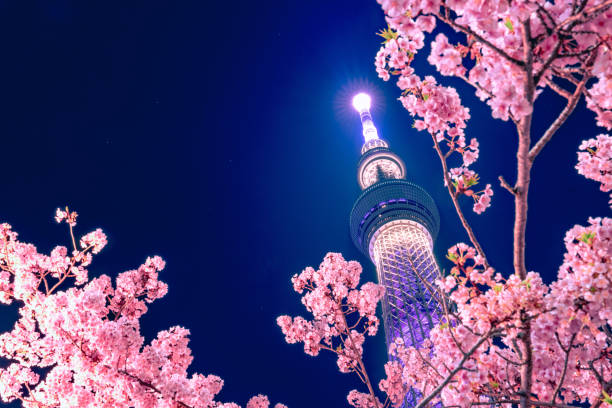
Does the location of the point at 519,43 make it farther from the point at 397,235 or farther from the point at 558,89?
the point at 397,235

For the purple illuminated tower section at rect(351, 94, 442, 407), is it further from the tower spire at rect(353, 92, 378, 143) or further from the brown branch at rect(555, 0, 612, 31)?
the brown branch at rect(555, 0, 612, 31)

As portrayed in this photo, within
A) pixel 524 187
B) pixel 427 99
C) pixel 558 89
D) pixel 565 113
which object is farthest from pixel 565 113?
pixel 427 99

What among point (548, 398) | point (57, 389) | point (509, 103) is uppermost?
point (509, 103)

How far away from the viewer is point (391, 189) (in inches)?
1427

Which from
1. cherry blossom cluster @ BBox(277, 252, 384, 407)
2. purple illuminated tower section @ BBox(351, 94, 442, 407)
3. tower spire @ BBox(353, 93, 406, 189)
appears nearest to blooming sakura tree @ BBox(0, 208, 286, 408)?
cherry blossom cluster @ BBox(277, 252, 384, 407)

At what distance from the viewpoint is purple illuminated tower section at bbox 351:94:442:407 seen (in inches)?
1129

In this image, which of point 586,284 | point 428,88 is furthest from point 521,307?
point 428,88

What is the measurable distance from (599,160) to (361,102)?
150 ft

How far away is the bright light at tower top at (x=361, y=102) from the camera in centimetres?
4741

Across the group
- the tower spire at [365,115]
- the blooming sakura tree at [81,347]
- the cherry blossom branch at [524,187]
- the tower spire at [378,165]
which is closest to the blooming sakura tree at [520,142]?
the cherry blossom branch at [524,187]

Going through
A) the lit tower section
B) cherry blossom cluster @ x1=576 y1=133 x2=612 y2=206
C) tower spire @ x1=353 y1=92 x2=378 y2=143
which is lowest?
cherry blossom cluster @ x1=576 y1=133 x2=612 y2=206

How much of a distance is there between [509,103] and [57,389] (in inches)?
225

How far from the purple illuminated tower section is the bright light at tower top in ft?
22.2

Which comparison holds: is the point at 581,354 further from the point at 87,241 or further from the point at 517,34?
the point at 87,241
